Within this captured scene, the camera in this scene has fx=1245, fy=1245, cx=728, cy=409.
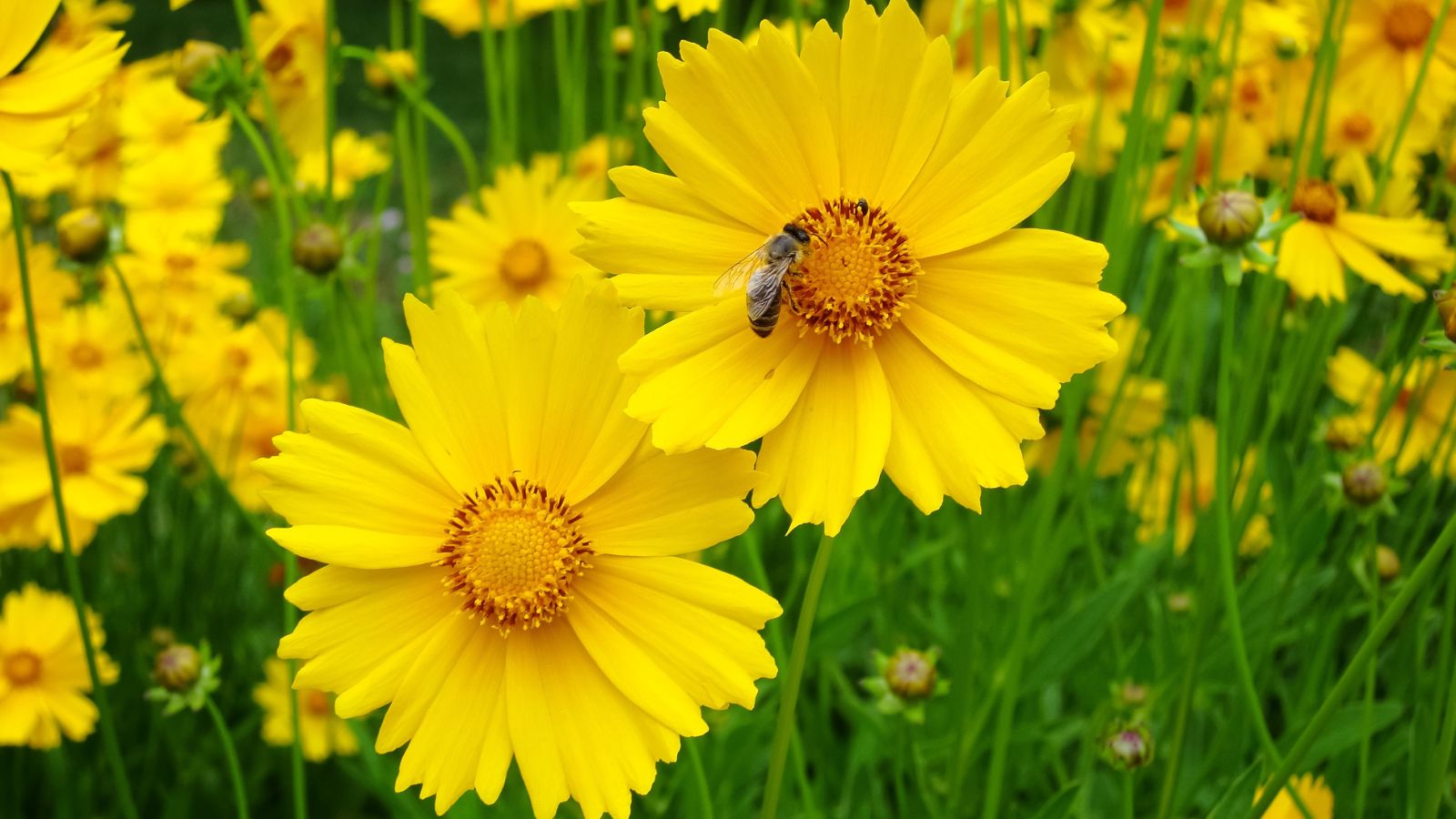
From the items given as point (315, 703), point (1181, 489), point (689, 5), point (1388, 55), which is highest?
point (689, 5)

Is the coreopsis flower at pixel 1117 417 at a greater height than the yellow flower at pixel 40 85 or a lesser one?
lesser

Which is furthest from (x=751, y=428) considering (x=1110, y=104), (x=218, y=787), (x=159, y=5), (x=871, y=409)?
(x=159, y=5)

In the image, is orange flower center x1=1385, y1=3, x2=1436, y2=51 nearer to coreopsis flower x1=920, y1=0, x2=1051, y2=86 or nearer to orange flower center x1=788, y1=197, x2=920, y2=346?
coreopsis flower x1=920, y1=0, x2=1051, y2=86

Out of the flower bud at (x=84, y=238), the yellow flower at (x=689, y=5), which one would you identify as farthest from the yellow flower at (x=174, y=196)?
the yellow flower at (x=689, y=5)

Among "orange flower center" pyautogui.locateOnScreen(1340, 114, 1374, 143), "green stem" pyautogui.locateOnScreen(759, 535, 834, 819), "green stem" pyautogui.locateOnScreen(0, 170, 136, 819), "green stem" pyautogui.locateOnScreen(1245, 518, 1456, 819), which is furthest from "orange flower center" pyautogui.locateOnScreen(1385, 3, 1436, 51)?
"green stem" pyautogui.locateOnScreen(0, 170, 136, 819)

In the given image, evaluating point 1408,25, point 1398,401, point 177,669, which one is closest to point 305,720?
point 177,669

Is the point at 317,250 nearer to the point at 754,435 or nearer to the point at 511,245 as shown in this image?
the point at 511,245

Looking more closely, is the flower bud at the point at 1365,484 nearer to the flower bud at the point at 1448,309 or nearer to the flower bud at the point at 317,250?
the flower bud at the point at 1448,309
